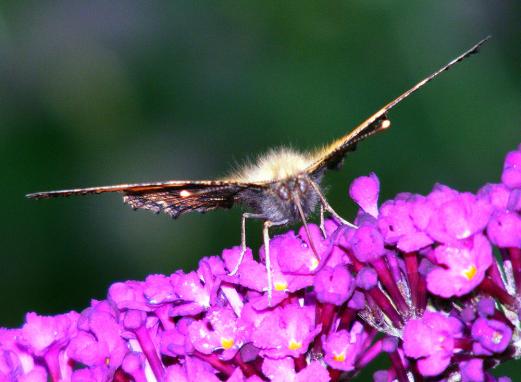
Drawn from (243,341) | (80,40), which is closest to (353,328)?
(243,341)

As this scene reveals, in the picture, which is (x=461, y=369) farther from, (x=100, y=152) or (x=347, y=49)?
(x=100, y=152)

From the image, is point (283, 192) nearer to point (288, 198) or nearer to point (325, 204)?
point (288, 198)

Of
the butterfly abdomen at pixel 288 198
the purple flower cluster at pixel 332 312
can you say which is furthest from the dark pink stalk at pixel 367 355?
the butterfly abdomen at pixel 288 198

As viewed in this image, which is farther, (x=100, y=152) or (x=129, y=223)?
(x=129, y=223)

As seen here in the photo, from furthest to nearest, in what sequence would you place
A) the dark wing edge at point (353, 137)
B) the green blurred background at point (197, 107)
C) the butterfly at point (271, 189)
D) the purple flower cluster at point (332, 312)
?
the green blurred background at point (197, 107) → the butterfly at point (271, 189) → the dark wing edge at point (353, 137) → the purple flower cluster at point (332, 312)

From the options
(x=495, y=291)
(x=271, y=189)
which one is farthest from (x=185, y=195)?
(x=495, y=291)

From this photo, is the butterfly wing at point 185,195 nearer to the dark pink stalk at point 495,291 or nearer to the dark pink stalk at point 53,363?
the dark pink stalk at point 53,363
